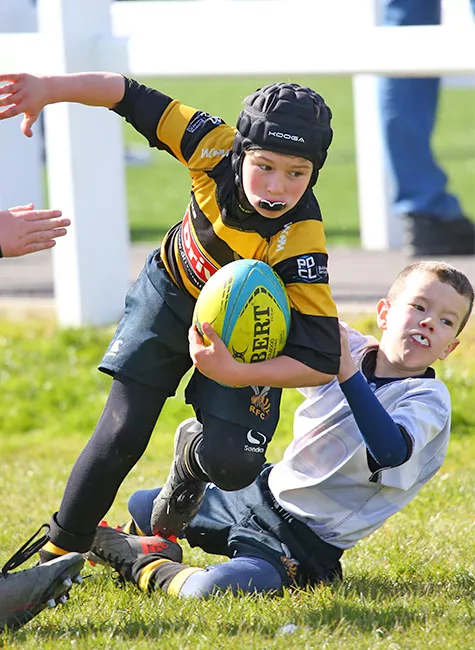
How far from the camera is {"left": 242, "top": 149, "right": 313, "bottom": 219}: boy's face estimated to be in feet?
12.3

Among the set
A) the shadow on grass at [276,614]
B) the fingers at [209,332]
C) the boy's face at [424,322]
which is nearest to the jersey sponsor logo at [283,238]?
the fingers at [209,332]

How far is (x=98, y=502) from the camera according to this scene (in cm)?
416

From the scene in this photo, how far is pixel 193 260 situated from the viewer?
409 centimetres

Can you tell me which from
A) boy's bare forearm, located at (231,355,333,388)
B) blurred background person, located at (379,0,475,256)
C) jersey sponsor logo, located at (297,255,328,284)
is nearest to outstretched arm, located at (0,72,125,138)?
jersey sponsor logo, located at (297,255,328,284)

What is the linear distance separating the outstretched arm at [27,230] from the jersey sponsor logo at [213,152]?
0.50 meters

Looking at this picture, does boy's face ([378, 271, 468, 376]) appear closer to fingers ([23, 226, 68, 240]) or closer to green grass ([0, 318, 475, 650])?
green grass ([0, 318, 475, 650])

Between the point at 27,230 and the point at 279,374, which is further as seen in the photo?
the point at 27,230

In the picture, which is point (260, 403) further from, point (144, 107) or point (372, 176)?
point (372, 176)

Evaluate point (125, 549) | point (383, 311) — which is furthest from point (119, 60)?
point (125, 549)

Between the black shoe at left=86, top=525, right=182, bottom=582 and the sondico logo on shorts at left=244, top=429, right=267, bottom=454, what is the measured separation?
1.88ft

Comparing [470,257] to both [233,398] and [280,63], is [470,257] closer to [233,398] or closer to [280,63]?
[280,63]

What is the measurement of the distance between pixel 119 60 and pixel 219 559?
12.4 feet

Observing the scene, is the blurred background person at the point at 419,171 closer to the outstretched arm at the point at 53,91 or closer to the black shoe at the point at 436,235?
the black shoe at the point at 436,235

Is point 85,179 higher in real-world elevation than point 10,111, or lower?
lower
